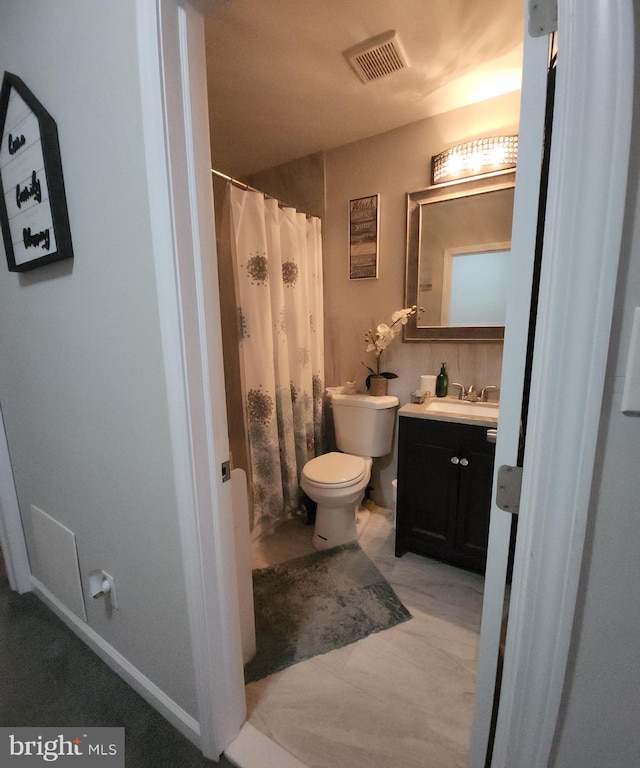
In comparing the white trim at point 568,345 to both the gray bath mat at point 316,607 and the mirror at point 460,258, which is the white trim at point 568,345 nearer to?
the gray bath mat at point 316,607

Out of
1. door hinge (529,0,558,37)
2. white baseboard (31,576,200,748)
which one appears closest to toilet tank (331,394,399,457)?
white baseboard (31,576,200,748)

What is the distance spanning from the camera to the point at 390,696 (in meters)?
1.14

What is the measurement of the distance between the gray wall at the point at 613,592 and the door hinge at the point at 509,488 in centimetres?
10

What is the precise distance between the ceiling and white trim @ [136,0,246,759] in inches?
14.6

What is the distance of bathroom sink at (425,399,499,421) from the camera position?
1.74 meters

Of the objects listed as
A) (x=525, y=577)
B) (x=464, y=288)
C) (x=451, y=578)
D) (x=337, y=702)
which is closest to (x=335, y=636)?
(x=337, y=702)

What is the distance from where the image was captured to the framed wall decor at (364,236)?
6.72 ft

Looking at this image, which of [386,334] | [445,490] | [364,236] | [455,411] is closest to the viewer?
[445,490]

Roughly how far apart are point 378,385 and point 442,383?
0.39m

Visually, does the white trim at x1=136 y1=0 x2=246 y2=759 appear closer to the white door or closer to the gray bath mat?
the gray bath mat

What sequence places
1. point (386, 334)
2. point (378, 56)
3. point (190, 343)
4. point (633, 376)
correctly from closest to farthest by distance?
point (633, 376)
point (190, 343)
point (378, 56)
point (386, 334)

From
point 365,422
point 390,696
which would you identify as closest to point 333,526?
point 365,422

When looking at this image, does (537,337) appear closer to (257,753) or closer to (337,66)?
(257,753)

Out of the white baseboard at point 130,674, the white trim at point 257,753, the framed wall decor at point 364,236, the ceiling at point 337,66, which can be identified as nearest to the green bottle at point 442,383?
the framed wall decor at point 364,236
